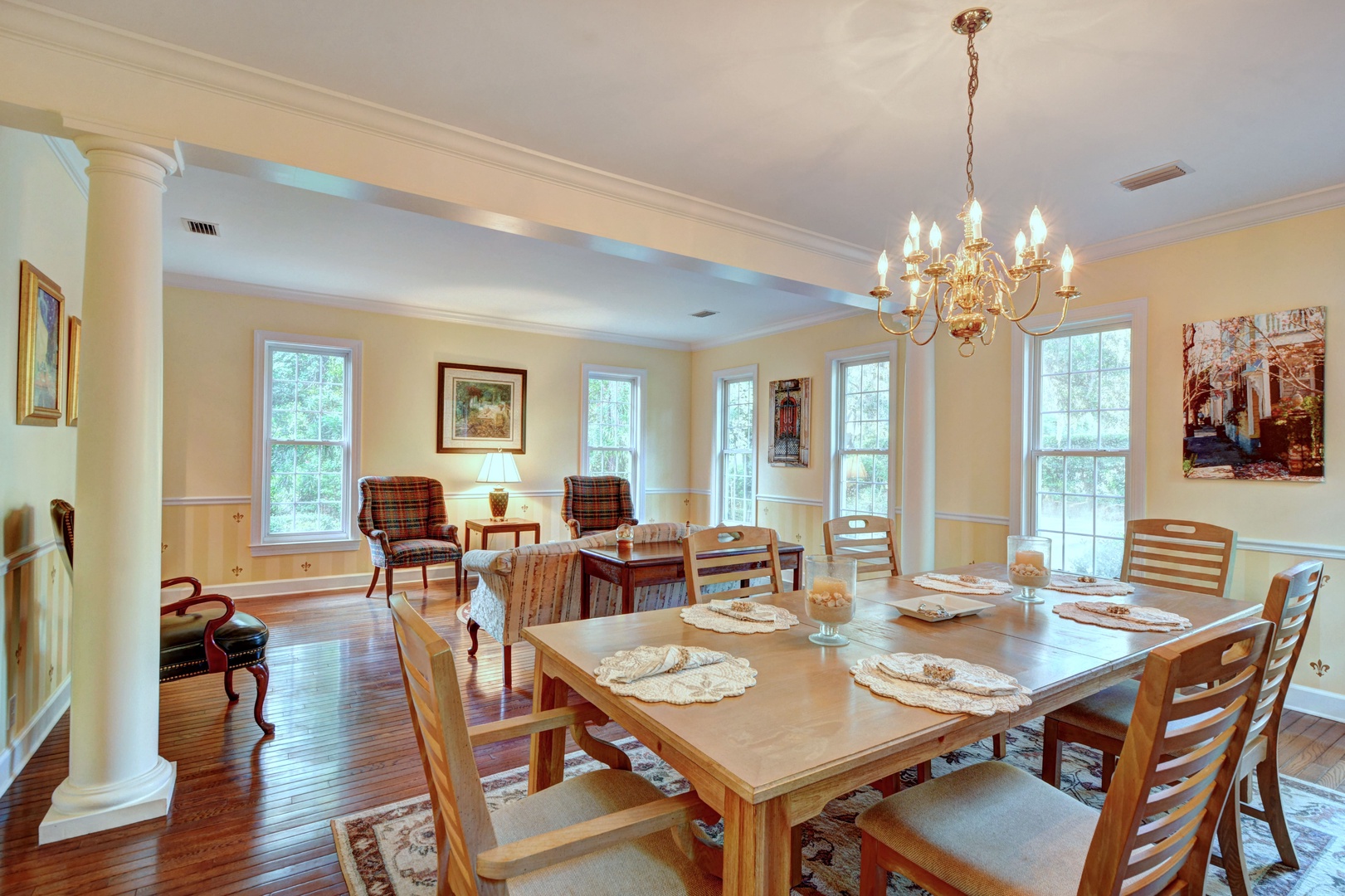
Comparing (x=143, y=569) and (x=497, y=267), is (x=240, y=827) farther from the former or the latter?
(x=497, y=267)

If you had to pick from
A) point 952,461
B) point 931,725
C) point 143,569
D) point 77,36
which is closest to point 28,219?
point 77,36

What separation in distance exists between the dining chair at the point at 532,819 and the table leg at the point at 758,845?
15 centimetres

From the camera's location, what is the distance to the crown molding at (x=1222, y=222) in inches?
124

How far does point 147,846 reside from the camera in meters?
2.07

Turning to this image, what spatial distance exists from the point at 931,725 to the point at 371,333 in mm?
5951

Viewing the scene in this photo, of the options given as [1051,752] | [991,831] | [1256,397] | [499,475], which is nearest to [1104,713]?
[1051,752]

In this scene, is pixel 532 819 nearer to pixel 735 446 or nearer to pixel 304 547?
pixel 304 547

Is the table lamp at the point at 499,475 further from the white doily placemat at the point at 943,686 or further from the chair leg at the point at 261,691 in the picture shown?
the white doily placemat at the point at 943,686

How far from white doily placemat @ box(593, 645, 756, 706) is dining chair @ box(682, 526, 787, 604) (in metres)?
0.66

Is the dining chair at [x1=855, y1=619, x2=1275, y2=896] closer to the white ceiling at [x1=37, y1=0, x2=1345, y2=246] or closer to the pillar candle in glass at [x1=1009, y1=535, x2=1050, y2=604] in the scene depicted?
the pillar candle in glass at [x1=1009, y1=535, x2=1050, y2=604]

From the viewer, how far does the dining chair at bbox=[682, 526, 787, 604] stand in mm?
2287

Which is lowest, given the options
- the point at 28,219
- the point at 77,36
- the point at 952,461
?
the point at 952,461

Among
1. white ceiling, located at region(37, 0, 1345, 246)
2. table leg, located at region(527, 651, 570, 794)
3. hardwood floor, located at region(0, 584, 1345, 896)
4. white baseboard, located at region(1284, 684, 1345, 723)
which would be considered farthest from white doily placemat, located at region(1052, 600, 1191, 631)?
white baseboard, located at region(1284, 684, 1345, 723)

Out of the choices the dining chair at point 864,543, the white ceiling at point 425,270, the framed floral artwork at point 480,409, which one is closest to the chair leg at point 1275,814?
the dining chair at point 864,543
